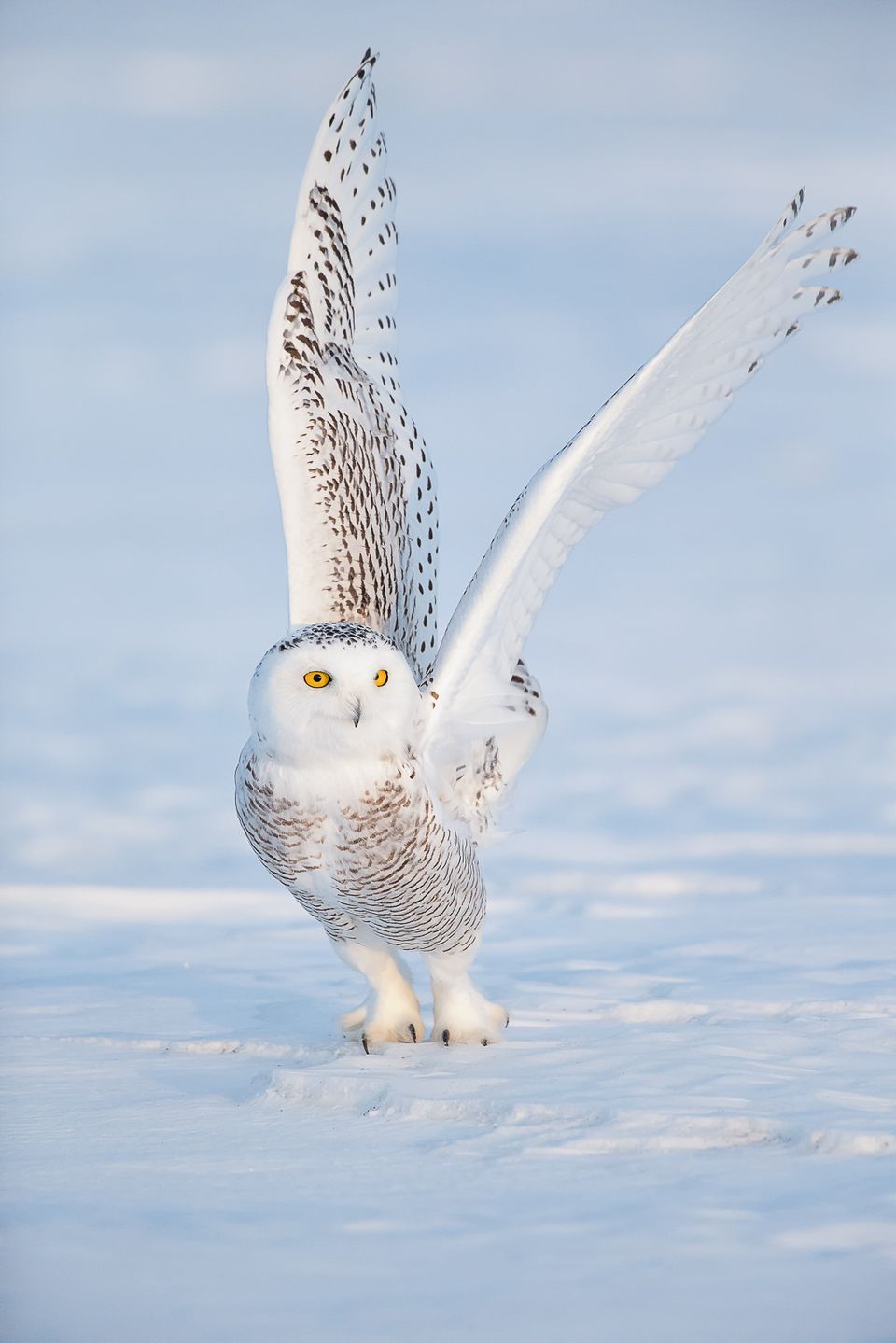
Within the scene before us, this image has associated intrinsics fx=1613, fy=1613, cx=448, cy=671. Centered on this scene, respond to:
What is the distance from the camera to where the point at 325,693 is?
283 centimetres

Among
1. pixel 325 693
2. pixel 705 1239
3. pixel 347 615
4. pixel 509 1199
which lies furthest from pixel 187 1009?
pixel 705 1239

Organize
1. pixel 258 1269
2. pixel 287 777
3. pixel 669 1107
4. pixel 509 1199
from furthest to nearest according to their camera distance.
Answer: pixel 287 777, pixel 669 1107, pixel 509 1199, pixel 258 1269

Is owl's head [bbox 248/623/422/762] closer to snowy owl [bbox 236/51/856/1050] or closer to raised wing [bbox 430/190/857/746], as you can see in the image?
snowy owl [bbox 236/51/856/1050]

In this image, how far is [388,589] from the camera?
3568 millimetres

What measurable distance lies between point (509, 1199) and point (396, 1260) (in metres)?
0.27

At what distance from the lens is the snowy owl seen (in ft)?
9.55

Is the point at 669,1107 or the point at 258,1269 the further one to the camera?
the point at 669,1107

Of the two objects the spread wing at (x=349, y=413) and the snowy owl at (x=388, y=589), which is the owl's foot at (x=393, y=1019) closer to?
the snowy owl at (x=388, y=589)

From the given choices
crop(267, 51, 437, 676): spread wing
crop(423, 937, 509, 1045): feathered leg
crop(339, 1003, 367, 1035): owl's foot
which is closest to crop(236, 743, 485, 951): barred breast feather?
crop(423, 937, 509, 1045): feathered leg

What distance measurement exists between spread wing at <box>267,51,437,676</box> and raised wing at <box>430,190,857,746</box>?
401mm

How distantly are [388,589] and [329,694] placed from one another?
0.77 metres

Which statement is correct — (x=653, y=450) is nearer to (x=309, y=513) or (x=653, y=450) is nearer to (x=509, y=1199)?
(x=309, y=513)

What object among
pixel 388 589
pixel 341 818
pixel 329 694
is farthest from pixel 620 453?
pixel 341 818

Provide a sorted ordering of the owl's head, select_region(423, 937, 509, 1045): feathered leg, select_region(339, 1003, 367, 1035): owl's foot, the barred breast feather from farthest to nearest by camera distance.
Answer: select_region(339, 1003, 367, 1035): owl's foot
select_region(423, 937, 509, 1045): feathered leg
the barred breast feather
the owl's head
